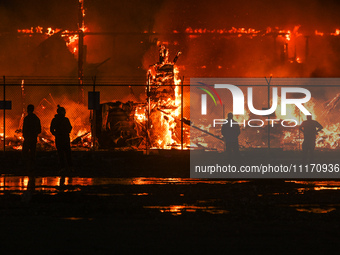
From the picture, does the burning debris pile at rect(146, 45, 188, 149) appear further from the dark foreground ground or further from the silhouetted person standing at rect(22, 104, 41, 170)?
the silhouetted person standing at rect(22, 104, 41, 170)

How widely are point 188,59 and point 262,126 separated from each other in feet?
20.9

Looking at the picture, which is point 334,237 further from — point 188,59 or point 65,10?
point 65,10

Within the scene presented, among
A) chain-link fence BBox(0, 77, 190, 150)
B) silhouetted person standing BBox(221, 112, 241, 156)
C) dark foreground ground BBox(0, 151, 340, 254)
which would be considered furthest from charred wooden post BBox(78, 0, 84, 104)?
dark foreground ground BBox(0, 151, 340, 254)

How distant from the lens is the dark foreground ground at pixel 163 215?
21.4 feet

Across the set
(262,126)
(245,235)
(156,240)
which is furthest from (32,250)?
(262,126)

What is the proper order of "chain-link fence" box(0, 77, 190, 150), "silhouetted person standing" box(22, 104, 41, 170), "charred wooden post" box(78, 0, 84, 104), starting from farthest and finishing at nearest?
1. "charred wooden post" box(78, 0, 84, 104)
2. "chain-link fence" box(0, 77, 190, 150)
3. "silhouetted person standing" box(22, 104, 41, 170)

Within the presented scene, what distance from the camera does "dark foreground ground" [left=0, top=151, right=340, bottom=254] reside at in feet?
21.4

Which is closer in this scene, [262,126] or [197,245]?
[197,245]

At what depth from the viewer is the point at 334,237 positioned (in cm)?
697

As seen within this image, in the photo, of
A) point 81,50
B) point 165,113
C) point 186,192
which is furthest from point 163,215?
point 81,50

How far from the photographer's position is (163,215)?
8680 mm

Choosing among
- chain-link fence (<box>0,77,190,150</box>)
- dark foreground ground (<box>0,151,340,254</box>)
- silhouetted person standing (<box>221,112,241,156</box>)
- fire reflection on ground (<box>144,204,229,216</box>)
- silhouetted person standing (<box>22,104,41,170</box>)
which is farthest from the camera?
chain-link fence (<box>0,77,190,150</box>)

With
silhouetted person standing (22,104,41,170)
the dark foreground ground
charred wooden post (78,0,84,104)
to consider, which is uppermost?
charred wooden post (78,0,84,104)

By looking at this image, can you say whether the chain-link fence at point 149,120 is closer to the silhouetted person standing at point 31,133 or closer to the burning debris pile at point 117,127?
the burning debris pile at point 117,127
